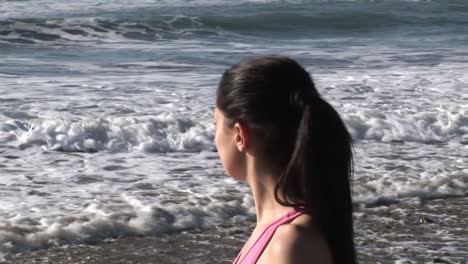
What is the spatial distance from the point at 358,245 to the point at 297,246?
14.7 feet

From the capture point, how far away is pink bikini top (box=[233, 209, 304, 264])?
Result: 6.53 feet

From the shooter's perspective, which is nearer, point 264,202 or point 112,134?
point 264,202

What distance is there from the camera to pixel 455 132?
33.9ft

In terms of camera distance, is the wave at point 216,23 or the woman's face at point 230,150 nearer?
the woman's face at point 230,150

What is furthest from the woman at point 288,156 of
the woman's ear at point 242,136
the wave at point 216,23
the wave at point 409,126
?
the wave at point 216,23

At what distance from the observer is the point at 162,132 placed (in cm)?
1004

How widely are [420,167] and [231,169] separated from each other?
667 centimetres

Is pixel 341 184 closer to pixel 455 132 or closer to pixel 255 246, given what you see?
pixel 255 246

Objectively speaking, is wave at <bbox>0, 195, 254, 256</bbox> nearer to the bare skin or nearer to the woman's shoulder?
the bare skin

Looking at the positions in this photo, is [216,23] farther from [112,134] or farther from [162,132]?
[112,134]

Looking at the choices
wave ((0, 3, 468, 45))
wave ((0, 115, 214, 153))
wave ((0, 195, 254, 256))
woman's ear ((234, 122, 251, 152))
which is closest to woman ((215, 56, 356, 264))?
woman's ear ((234, 122, 251, 152))

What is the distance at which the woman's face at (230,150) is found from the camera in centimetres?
214

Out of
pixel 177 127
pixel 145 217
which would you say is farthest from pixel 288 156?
pixel 177 127

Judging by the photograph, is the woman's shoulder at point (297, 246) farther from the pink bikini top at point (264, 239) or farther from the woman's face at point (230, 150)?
the woman's face at point (230, 150)
